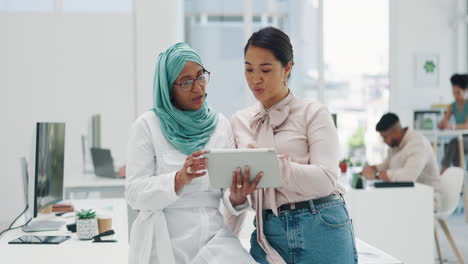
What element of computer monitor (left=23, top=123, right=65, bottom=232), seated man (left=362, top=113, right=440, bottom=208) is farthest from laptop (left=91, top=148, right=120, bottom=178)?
seated man (left=362, top=113, right=440, bottom=208)

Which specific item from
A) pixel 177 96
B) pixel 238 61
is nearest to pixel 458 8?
pixel 238 61

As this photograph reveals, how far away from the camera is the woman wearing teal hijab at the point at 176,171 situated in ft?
6.22

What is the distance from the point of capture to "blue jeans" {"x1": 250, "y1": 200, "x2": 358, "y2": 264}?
1900mm

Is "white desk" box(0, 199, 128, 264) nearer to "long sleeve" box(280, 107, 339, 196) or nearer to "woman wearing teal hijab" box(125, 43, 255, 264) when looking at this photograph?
"woman wearing teal hijab" box(125, 43, 255, 264)

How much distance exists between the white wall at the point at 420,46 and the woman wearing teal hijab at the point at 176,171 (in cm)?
704

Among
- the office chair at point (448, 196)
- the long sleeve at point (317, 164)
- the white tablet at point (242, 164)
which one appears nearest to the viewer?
the white tablet at point (242, 164)

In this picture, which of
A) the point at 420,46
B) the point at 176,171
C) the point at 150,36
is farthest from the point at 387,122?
the point at 420,46

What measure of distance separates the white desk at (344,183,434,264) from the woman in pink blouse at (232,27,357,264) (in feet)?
7.92

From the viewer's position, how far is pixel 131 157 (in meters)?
1.92

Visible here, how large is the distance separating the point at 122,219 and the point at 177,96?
1480 mm

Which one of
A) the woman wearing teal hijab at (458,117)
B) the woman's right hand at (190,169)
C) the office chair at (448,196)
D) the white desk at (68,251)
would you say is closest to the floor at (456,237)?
the office chair at (448,196)

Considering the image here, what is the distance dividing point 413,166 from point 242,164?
3.30 m

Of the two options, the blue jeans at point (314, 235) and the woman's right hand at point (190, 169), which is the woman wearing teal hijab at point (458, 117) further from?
the woman's right hand at point (190, 169)

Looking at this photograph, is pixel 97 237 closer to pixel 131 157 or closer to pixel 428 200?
pixel 131 157
